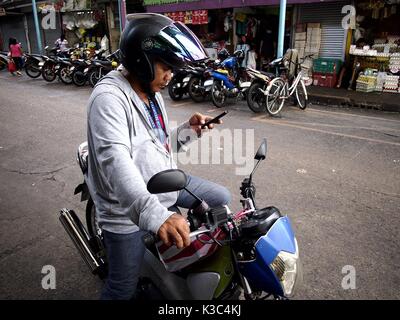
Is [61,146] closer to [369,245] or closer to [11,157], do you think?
[11,157]

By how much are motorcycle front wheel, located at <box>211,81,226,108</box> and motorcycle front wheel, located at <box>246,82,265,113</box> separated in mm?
985

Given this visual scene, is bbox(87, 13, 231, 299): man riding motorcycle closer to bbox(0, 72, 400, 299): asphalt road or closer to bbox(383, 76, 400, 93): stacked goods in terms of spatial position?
bbox(0, 72, 400, 299): asphalt road

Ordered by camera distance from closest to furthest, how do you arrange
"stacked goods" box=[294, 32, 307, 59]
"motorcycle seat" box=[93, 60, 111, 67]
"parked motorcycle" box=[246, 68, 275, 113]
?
"parked motorcycle" box=[246, 68, 275, 113]
"stacked goods" box=[294, 32, 307, 59]
"motorcycle seat" box=[93, 60, 111, 67]

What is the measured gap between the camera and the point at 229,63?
9.89 metres

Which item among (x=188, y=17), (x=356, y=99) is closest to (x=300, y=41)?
(x=356, y=99)

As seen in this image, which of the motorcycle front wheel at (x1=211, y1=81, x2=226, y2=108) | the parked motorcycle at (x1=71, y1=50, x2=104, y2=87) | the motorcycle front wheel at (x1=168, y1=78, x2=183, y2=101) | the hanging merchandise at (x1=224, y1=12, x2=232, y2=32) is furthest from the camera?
the hanging merchandise at (x1=224, y1=12, x2=232, y2=32)

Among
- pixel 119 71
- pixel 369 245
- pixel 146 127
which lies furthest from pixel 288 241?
pixel 369 245

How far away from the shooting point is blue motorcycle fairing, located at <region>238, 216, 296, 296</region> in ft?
4.93

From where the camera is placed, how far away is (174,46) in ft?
5.51

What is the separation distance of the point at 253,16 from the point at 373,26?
451 cm

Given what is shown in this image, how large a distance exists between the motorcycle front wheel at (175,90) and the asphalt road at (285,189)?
1.65m

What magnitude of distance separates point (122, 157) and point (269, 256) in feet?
2.62

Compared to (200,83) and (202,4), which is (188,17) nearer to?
(202,4)

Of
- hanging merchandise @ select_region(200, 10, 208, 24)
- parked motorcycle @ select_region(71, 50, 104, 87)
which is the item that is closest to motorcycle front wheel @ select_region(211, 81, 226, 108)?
hanging merchandise @ select_region(200, 10, 208, 24)
